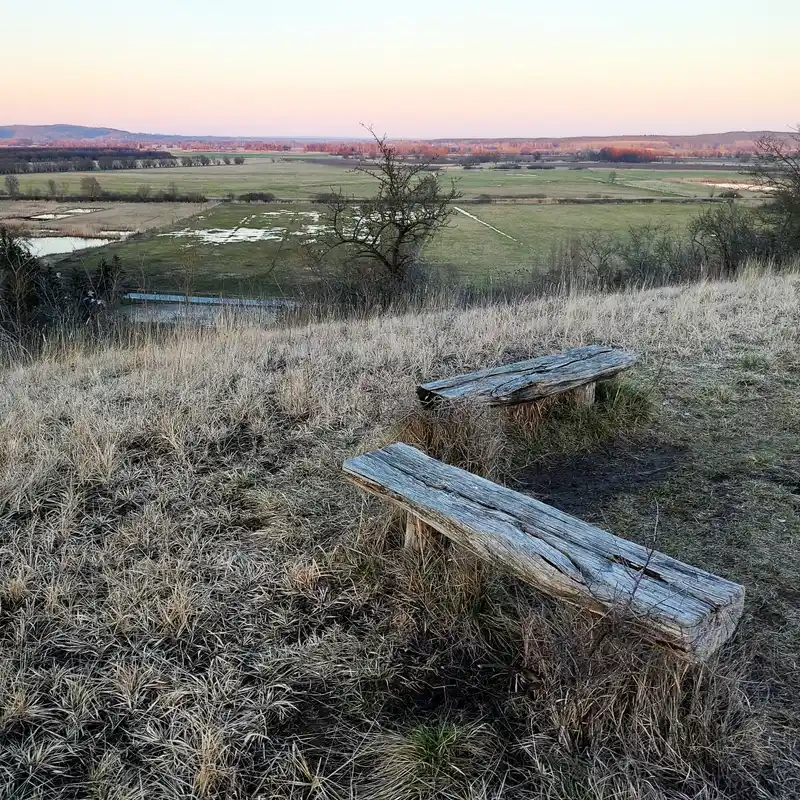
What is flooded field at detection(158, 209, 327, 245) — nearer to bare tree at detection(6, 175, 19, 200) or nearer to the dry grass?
bare tree at detection(6, 175, 19, 200)

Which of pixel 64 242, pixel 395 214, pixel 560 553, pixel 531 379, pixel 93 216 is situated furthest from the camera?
pixel 93 216

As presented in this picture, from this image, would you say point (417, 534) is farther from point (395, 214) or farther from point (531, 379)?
point (395, 214)

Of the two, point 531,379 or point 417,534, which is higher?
point 531,379

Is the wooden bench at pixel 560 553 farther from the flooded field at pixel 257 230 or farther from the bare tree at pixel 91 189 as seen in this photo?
the bare tree at pixel 91 189

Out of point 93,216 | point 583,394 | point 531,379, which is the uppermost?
point 93,216

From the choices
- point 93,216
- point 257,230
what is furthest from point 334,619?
point 93,216

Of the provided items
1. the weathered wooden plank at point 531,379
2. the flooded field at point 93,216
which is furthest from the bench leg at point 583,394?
the flooded field at point 93,216

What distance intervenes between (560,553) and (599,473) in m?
1.77

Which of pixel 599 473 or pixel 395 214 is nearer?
pixel 599 473

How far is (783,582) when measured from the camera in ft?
8.66

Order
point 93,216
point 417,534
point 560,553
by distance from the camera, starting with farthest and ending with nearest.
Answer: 1. point 93,216
2. point 417,534
3. point 560,553

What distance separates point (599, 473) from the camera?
3719mm

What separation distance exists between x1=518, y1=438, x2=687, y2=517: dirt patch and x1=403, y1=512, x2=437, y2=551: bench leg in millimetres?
1025

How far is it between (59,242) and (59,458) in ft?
153
